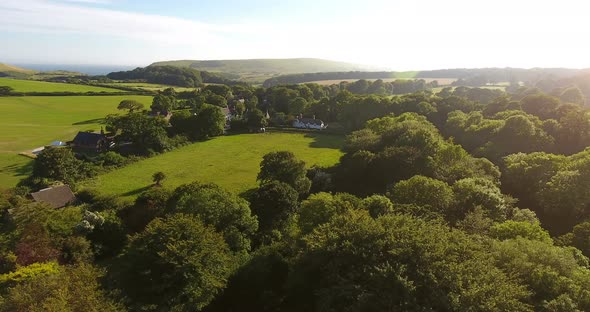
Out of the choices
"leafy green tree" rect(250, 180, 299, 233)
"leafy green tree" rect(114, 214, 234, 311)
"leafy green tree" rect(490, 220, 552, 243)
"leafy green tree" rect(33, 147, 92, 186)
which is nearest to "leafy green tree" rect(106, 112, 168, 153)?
"leafy green tree" rect(33, 147, 92, 186)

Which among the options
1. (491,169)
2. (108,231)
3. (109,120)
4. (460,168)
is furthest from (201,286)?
(109,120)

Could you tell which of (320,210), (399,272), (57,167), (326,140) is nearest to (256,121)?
(326,140)

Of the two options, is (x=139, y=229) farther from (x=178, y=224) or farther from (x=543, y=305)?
(x=543, y=305)

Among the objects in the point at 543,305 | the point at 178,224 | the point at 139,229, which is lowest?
the point at 139,229

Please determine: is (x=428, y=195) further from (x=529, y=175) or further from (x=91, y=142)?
(x=91, y=142)

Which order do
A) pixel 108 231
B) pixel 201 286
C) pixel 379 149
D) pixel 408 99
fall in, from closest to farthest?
pixel 201 286
pixel 108 231
pixel 379 149
pixel 408 99

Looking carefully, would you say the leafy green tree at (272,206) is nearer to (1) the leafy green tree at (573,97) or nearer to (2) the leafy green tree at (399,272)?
(2) the leafy green tree at (399,272)

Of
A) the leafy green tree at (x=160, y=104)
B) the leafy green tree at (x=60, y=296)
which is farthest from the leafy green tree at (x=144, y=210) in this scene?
the leafy green tree at (x=160, y=104)
